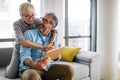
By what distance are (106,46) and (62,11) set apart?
119 centimetres

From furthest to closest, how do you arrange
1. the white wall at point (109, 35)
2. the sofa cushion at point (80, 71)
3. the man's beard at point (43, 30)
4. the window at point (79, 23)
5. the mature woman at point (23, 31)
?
the window at point (79, 23), the white wall at point (109, 35), the sofa cushion at point (80, 71), the man's beard at point (43, 30), the mature woman at point (23, 31)

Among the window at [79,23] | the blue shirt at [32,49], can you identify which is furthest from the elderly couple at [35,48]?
the window at [79,23]

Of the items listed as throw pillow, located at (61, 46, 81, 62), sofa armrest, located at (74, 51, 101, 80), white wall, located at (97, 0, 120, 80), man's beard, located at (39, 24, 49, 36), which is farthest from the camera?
white wall, located at (97, 0, 120, 80)

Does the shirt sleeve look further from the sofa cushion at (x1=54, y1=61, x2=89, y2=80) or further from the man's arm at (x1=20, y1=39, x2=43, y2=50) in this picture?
the sofa cushion at (x1=54, y1=61, x2=89, y2=80)

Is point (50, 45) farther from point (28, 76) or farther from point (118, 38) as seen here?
point (118, 38)

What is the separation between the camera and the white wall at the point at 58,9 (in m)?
3.84

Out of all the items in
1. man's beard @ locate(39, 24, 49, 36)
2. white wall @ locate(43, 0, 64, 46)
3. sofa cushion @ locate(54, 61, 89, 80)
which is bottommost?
sofa cushion @ locate(54, 61, 89, 80)

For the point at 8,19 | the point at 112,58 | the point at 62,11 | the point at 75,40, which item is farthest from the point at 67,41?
A: the point at 8,19

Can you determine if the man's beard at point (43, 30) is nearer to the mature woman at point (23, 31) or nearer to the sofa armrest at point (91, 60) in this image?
the mature woman at point (23, 31)

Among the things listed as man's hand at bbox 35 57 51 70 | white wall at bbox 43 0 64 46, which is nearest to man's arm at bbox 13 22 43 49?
man's hand at bbox 35 57 51 70

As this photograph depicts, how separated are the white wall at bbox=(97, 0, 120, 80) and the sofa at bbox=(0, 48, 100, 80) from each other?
770mm

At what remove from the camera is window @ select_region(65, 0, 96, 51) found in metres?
4.30

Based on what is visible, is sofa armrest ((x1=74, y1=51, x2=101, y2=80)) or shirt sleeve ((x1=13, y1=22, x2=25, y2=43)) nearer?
shirt sleeve ((x1=13, y1=22, x2=25, y2=43))

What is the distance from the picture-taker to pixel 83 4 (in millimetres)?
4609
